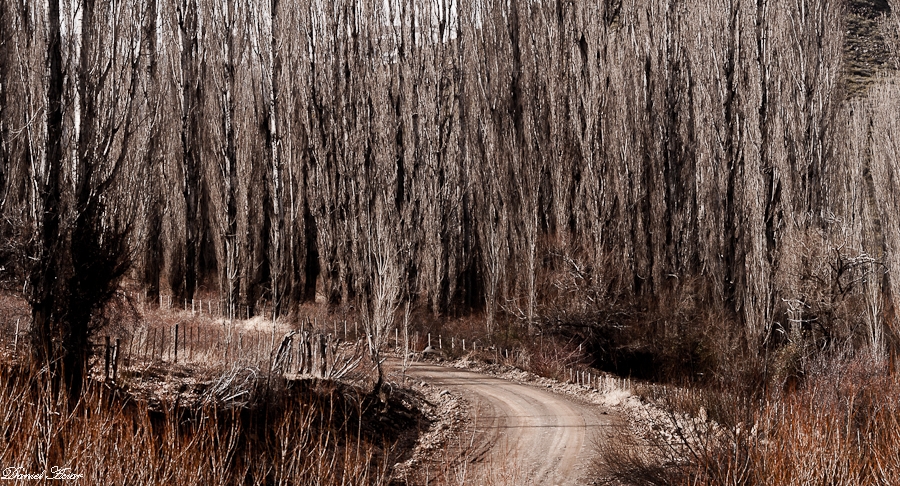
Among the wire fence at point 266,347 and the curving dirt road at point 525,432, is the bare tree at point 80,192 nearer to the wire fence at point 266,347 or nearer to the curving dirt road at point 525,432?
the wire fence at point 266,347

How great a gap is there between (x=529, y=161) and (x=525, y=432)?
34.7 feet

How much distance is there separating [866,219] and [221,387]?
19947 millimetres

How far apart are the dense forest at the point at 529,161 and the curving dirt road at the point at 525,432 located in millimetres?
3799

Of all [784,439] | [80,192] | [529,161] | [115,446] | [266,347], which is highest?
[529,161]

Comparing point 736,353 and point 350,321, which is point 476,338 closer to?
point 350,321

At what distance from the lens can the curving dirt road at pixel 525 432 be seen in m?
9.27

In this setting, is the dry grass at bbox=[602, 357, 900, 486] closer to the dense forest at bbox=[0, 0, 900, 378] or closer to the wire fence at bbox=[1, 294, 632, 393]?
the wire fence at bbox=[1, 294, 632, 393]

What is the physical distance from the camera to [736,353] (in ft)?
48.3

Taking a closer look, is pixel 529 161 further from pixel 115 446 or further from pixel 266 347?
pixel 115 446

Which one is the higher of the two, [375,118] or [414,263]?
[375,118]

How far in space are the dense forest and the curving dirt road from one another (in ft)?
12.5

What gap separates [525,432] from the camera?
11.0m

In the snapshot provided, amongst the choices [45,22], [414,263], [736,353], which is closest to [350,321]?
[414,263]

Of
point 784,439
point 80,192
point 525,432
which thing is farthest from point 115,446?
point 525,432
